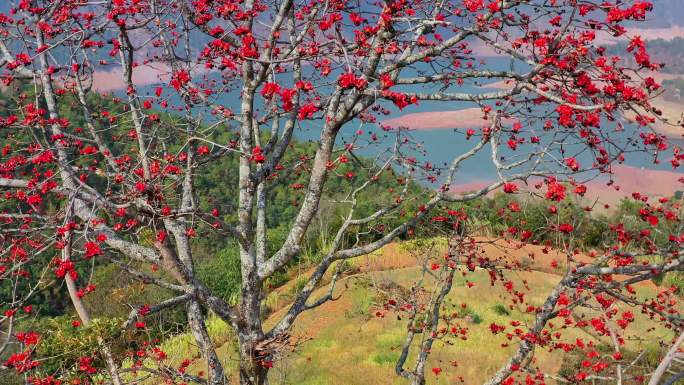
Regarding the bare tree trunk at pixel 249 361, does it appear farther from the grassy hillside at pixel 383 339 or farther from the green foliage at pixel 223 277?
the green foliage at pixel 223 277

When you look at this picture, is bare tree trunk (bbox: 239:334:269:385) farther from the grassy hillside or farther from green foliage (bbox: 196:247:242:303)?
green foliage (bbox: 196:247:242:303)

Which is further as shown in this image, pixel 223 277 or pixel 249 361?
pixel 223 277

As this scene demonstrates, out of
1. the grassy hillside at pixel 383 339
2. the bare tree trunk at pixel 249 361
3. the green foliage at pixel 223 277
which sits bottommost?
the green foliage at pixel 223 277

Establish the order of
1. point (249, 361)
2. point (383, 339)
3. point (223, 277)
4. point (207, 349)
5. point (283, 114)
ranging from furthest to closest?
point (223, 277) → point (383, 339) → point (283, 114) → point (207, 349) → point (249, 361)

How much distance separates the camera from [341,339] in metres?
9.96

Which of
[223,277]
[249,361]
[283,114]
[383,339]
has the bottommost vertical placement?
[223,277]

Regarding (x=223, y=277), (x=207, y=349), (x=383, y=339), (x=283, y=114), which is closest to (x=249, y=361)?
(x=207, y=349)

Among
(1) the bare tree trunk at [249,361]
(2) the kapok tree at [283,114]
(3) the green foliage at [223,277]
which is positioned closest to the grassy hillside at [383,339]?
(1) the bare tree trunk at [249,361]

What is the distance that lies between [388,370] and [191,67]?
5.93 m

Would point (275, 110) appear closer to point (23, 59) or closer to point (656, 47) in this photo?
point (23, 59)

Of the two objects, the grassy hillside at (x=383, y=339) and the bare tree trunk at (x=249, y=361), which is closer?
the bare tree trunk at (x=249, y=361)

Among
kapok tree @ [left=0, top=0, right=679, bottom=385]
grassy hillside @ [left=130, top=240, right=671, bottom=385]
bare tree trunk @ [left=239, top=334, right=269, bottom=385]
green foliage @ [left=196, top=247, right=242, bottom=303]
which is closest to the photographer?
kapok tree @ [left=0, top=0, right=679, bottom=385]

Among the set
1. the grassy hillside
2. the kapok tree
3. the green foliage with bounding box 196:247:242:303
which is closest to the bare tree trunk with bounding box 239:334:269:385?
the kapok tree

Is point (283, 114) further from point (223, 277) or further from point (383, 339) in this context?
point (223, 277)
